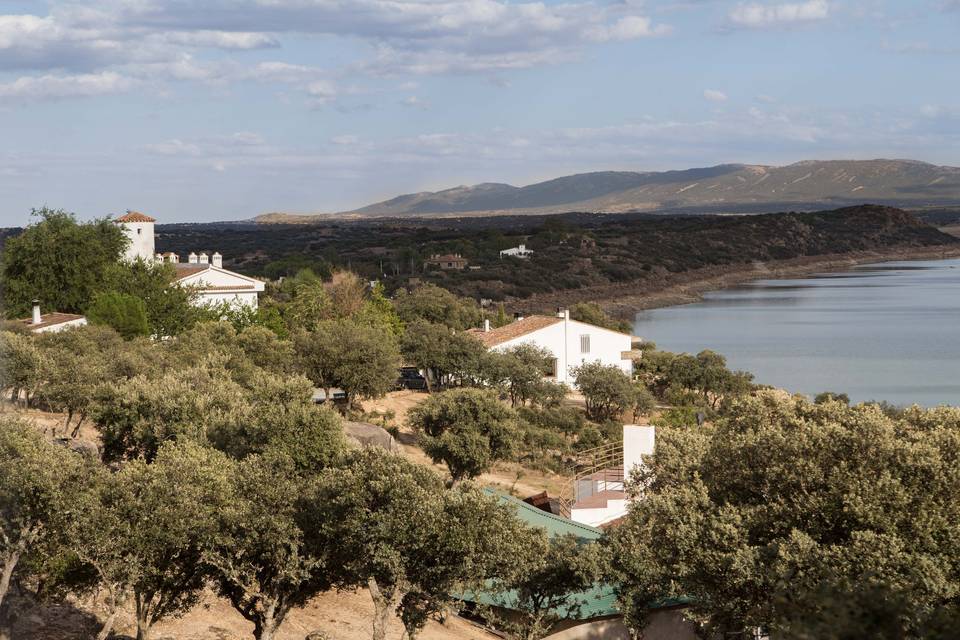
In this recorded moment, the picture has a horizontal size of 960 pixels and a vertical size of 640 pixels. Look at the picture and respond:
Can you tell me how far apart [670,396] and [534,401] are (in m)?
8.44

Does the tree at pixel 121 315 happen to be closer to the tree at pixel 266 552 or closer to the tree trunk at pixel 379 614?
the tree at pixel 266 552

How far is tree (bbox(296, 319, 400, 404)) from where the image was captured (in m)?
34.2

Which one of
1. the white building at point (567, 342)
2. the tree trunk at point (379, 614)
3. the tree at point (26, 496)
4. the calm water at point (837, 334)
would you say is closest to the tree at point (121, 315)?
the white building at point (567, 342)

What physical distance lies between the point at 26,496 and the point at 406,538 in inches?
166

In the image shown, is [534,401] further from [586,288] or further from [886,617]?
[586,288]

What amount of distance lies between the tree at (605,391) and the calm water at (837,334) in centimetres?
1397

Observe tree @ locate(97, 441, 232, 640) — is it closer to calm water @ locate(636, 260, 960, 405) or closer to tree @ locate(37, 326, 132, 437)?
tree @ locate(37, 326, 132, 437)

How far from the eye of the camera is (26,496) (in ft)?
42.4

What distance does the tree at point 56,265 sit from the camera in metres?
46.4

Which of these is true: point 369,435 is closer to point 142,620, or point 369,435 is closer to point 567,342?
point 142,620

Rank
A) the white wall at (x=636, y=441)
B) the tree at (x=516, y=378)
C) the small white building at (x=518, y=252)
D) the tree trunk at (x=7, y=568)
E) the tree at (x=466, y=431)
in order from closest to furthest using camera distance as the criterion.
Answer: the tree trunk at (x=7, y=568), the white wall at (x=636, y=441), the tree at (x=466, y=431), the tree at (x=516, y=378), the small white building at (x=518, y=252)

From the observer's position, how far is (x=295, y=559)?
13336 mm

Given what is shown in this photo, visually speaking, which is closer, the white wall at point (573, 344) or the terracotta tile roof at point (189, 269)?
the white wall at point (573, 344)

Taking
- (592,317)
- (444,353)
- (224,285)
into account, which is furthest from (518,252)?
(444,353)
